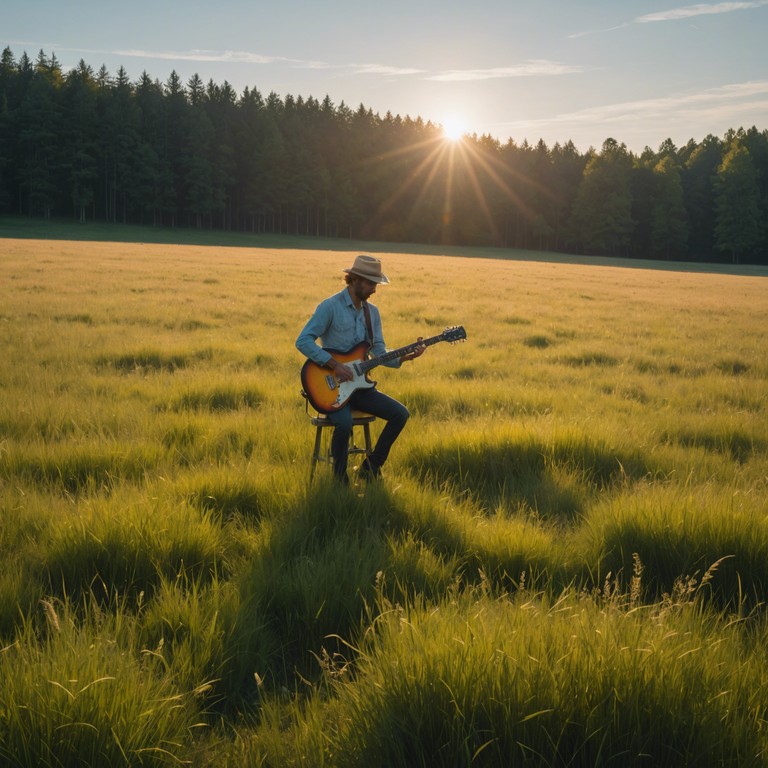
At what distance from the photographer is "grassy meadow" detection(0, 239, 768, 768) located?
6.99 feet

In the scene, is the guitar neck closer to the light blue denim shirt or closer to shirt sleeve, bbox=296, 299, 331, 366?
the light blue denim shirt

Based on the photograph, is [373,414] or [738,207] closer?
[373,414]

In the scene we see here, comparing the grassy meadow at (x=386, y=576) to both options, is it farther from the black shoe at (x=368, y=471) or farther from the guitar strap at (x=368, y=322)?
the guitar strap at (x=368, y=322)

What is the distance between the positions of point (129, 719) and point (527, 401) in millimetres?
6479

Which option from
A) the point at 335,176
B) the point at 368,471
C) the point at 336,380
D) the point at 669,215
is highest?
the point at 335,176

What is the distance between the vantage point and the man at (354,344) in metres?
5.23

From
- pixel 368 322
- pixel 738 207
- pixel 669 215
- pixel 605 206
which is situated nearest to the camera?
pixel 368 322

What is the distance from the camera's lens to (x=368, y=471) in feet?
17.1

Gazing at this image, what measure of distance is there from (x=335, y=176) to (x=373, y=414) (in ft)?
332

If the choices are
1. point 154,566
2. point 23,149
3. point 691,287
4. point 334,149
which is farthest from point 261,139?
point 154,566

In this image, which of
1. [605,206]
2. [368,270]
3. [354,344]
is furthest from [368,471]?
[605,206]

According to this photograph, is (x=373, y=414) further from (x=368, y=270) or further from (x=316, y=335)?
(x=368, y=270)

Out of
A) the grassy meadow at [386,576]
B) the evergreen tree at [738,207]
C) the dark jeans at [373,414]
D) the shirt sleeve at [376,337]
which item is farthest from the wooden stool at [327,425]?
the evergreen tree at [738,207]

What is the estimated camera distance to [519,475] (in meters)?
5.56
